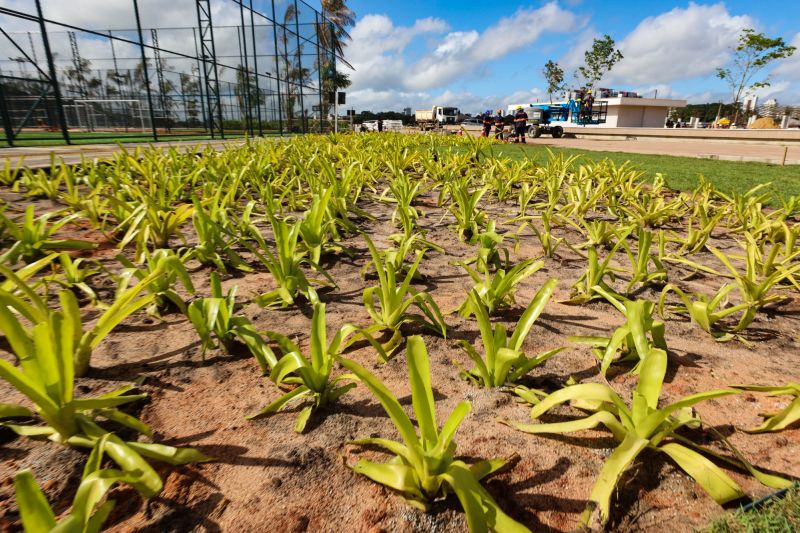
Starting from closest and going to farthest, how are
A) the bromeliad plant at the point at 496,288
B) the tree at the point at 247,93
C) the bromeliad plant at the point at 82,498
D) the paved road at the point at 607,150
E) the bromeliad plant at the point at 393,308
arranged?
the bromeliad plant at the point at 82,498 < the bromeliad plant at the point at 393,308 < the bromeliad plant at the point at 496,288 < the paved road at the point at 607,150 < the tree at the point at 247,93

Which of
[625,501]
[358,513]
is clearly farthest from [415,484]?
[625,501]

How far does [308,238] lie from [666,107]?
159 ft

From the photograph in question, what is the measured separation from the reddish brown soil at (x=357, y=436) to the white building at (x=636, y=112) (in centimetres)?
3868

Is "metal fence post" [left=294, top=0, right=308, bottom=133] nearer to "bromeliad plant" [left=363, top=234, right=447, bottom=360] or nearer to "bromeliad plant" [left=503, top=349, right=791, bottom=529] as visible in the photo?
"bromeliad plant" [left=363, top=234, right=447, bottom=360]

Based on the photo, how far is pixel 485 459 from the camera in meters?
0.82

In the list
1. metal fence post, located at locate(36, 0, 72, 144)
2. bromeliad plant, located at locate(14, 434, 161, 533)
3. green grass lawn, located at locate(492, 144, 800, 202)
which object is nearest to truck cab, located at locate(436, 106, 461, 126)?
metal fence post, located at locate(36, 0, 72, 144)

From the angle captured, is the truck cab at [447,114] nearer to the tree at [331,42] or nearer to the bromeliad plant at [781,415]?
the tree at [331,42]

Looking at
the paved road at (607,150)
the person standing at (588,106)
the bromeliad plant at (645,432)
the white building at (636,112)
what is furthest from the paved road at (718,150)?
the white building at (636,112)

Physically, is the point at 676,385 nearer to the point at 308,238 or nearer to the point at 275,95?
the point at 308,238

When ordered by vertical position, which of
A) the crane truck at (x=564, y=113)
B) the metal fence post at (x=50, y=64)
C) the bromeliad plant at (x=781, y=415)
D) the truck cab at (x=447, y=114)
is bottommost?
the bromeliad plant at (x=781, y=415)

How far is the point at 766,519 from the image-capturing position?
68 centimetres

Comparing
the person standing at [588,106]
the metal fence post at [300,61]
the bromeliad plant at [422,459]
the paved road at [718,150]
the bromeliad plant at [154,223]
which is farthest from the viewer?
the person standing at [588,106]

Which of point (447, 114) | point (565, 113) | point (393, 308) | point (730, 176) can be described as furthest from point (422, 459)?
point (447, 114)

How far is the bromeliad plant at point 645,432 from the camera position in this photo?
2.32 feet
